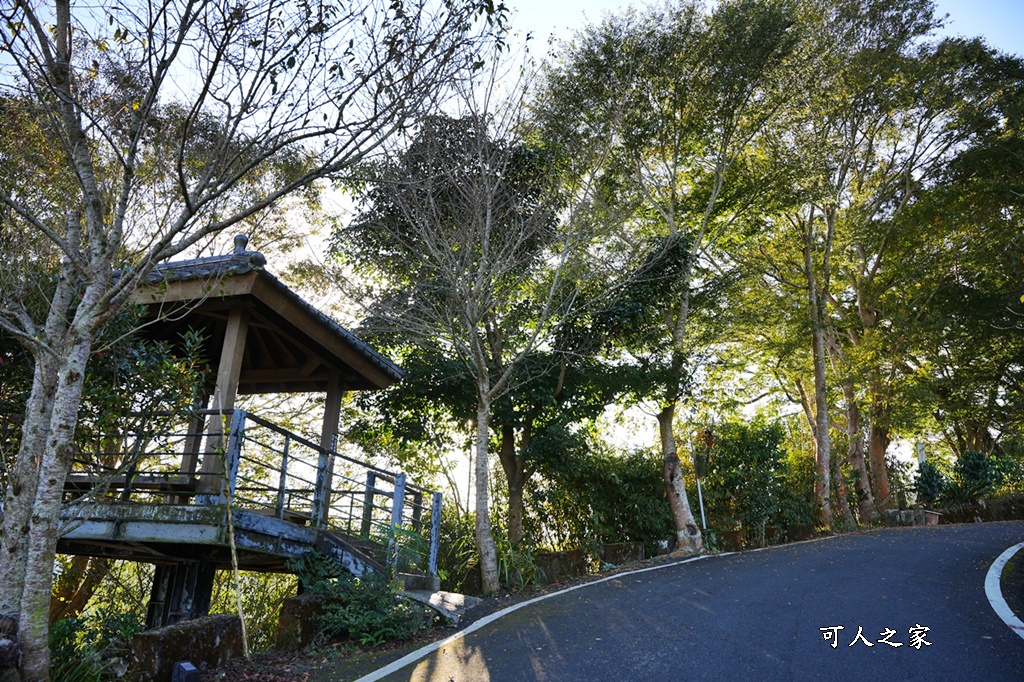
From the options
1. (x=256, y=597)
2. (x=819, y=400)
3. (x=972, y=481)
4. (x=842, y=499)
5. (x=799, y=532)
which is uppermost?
(x=819, y=400)

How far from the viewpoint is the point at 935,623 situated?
625cm

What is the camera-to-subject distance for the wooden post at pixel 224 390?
7.91 metres

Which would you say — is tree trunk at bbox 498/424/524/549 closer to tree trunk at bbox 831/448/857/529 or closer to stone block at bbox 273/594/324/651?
stone block at bbox 273/594/324/651

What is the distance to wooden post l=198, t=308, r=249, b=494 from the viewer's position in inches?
311

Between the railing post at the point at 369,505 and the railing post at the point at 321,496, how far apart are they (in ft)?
2.11

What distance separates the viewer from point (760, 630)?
255 inches

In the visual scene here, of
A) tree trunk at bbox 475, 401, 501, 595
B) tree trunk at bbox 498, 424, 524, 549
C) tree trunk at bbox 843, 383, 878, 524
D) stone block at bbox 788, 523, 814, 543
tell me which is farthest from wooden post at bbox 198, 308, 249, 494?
tree trunk at bbox 843, 383, 878, 524

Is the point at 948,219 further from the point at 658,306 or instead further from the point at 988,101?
the point at 658,306

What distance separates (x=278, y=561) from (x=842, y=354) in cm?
1837

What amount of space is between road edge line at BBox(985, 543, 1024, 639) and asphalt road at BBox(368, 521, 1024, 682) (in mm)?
80

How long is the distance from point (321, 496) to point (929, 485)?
17789mm

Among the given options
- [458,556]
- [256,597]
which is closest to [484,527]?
[458,556]

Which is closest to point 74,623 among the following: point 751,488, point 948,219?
point 751,488

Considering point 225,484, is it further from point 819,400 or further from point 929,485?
point 929,485
